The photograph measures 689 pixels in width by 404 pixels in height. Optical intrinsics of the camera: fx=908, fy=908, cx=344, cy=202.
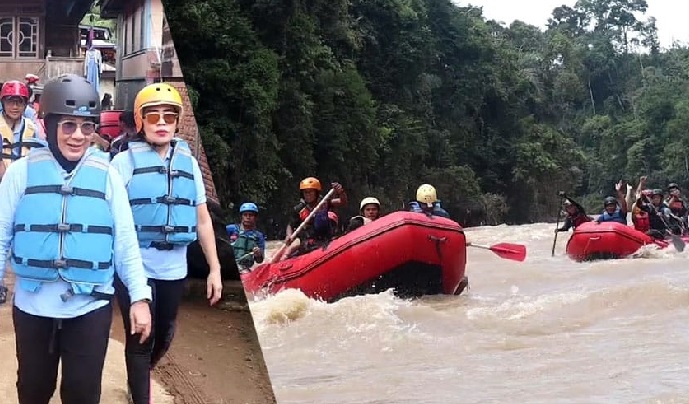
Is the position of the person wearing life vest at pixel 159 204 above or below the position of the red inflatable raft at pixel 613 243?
above

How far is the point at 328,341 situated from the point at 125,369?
1.36 m

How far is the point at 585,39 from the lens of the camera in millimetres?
1695

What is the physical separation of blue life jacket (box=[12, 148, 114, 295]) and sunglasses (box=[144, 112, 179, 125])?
0.09m

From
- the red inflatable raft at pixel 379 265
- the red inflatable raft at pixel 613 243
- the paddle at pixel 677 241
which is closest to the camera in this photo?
the red inflatable raft at pixel 379 265

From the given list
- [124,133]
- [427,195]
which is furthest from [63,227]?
[427,195]

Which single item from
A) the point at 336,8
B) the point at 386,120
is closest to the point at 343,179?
the point at 386,120

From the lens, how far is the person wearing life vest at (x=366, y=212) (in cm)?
115

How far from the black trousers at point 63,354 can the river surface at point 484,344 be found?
0.24 m

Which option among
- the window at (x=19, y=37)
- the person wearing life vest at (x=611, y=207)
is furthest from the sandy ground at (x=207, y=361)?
the person wearing life vest at (x=611, y=207)

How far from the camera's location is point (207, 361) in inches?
43.3

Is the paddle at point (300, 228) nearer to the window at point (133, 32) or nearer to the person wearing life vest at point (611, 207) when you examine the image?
the window at point (133, 32)

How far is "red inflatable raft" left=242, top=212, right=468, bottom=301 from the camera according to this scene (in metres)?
1.29

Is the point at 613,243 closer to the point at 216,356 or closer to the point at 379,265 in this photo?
the point at 379,265

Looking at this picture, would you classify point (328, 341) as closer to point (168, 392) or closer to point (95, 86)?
point (168, 392)
